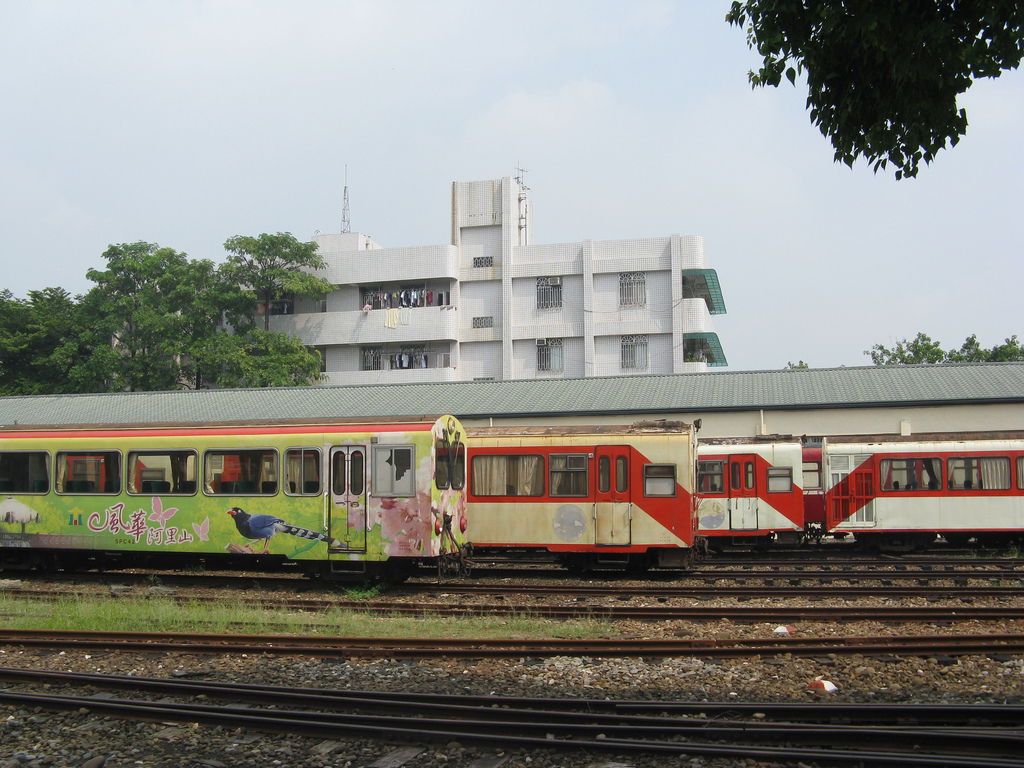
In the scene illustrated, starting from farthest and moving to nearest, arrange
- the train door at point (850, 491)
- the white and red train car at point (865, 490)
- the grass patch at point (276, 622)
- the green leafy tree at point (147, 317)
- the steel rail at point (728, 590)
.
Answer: the green leafy tree at point (147, 317) → the train door at point (850, 491) → the white and red train car at point (865, 490) → the steel rail at point (728, 590) → the grass patch at point (276, 622)

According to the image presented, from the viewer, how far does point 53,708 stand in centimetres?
803

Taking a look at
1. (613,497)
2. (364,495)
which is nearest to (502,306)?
(613,497)

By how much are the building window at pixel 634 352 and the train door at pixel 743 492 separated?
92.0 ft

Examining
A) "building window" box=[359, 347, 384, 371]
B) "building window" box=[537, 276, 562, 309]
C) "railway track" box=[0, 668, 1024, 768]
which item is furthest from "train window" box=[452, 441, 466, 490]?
"building window" box=[359, 347, 384, 371]

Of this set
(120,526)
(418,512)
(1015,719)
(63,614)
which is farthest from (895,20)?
(120,526)

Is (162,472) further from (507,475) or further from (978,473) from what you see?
(978,473)

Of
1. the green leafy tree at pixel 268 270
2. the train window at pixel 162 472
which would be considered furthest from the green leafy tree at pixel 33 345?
the train window at pixel 162 472

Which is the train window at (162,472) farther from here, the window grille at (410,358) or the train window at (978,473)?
the window grille at (410,358)

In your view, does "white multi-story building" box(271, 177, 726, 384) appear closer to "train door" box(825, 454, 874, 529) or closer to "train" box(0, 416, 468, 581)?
"train door" box(825, 454, 874, 529)

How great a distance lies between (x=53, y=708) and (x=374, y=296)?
46111 mm

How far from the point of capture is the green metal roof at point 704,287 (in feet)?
161

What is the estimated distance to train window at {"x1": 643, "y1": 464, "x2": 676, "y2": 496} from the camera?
653 inches

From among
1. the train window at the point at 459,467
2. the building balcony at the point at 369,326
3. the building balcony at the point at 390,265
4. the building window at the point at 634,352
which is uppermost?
the building balcony at the point at 390,265

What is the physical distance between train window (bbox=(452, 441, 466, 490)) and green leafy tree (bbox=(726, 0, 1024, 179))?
945 centimetres
